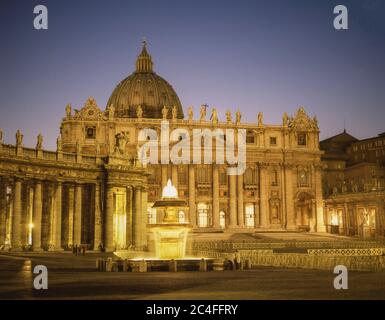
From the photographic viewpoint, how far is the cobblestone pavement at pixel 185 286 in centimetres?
2175

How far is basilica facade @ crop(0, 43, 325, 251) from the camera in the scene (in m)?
60.1

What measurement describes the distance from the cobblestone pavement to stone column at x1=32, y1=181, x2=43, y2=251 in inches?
677

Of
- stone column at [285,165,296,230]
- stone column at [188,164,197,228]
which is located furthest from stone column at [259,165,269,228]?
stone column at [188,164,197,228]

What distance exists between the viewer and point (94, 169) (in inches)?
2352

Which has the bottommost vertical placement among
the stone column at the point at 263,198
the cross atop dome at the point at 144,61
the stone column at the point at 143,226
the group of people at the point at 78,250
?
the group of people at the point at 78,250

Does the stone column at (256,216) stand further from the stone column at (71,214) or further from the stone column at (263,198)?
the stone column at (71,214)

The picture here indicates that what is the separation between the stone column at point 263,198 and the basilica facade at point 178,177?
0.19 meters

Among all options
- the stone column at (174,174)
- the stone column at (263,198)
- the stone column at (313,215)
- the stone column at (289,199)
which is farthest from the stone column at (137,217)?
the stone column at (313,215)

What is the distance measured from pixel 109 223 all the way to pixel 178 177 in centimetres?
5398

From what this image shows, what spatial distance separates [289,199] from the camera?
117688 mm

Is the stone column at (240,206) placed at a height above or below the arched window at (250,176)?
below

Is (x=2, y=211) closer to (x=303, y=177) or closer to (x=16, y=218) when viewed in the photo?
(x=16, y=218)

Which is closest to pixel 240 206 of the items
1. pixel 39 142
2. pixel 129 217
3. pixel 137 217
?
pixel 129 217

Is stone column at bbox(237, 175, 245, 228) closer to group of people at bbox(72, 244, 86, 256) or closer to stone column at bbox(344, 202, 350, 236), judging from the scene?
stone column at bbox(344, 202, 350, 236)
